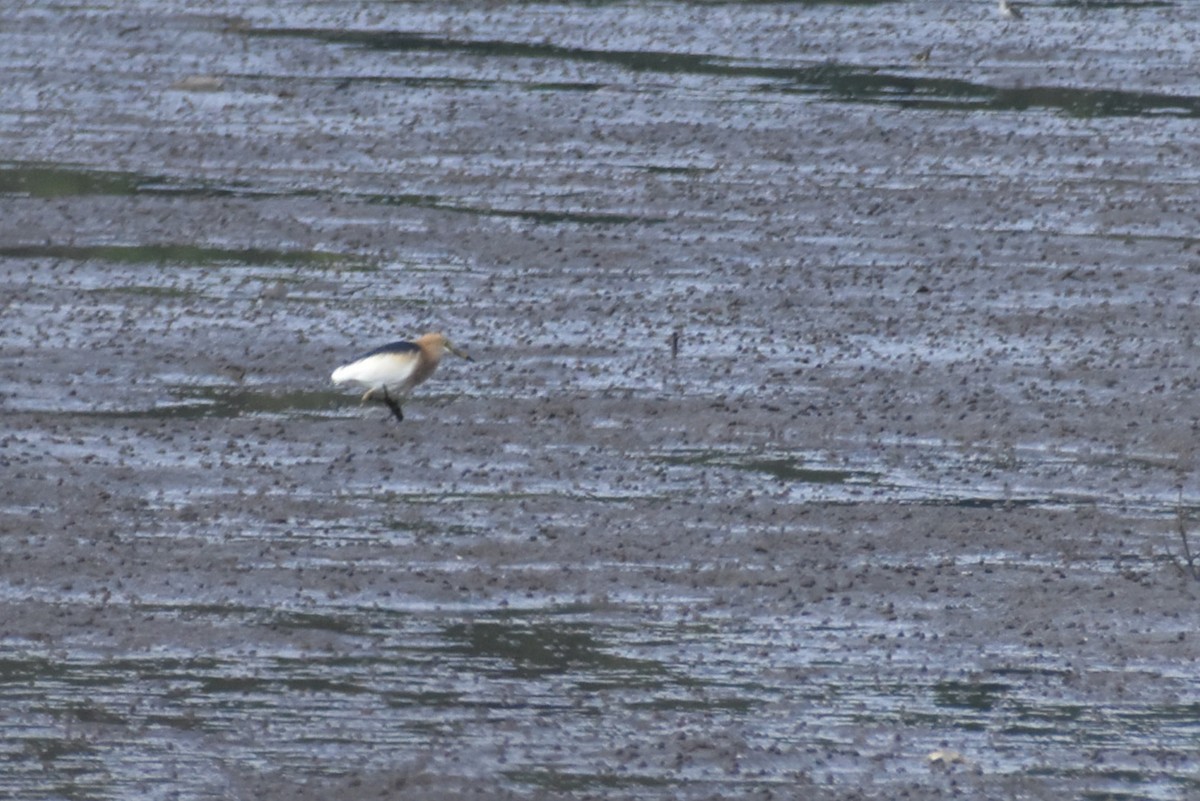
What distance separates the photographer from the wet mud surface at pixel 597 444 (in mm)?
7559

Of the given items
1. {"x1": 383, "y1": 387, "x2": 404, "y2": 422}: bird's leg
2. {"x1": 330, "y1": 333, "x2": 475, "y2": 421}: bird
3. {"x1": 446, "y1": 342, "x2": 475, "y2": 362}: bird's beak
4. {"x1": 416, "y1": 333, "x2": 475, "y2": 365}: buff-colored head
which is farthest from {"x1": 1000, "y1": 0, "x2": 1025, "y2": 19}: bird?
{"x1": 383, "y1": 387, "x2": 404, "y2": 422}: bird's leg

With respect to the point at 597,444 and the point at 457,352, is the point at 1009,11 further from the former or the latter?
the point at 597,444

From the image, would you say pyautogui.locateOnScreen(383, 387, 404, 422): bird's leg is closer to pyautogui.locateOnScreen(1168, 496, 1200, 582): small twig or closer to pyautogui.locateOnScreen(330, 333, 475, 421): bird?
pyautogui.locateOnScreen(330, 333, 475, 421): bird

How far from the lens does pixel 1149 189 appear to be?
16266mm

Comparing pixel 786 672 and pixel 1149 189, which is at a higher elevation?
pixel 1149 189

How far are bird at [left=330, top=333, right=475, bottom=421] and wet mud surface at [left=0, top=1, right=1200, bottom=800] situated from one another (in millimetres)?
182

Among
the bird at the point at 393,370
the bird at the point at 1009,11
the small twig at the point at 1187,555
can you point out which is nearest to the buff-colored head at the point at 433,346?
the bird at the point at 393,370

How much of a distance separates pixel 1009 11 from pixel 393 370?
580 inches

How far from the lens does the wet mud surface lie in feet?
24.8

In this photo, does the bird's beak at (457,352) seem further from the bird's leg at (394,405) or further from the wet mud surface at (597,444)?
the bird's leg at (394,405)

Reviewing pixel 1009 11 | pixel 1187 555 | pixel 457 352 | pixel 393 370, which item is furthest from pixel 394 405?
pixel 1009 11

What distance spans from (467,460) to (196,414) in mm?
1352

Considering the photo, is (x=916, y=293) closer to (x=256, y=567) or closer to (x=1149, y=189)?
(x=1149, y=189)

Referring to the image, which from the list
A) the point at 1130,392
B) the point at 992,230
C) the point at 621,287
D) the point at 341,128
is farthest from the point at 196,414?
the point at 341,128
